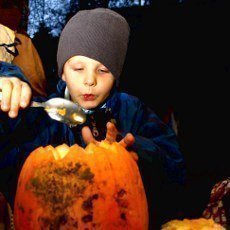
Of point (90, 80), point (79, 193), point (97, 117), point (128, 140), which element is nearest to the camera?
point (79, 193)

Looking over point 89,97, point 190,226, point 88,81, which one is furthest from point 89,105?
point 190,226

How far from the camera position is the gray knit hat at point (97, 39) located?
77.5 inches

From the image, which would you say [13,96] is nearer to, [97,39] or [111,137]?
[111,137]

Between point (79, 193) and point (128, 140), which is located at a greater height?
point (128, 140)

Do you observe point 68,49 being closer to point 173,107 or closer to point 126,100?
point 126,100

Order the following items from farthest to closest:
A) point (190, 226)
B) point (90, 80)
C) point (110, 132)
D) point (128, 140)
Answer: point (90, 80)
point (190, 226)
point (110, 132)
point (128, 140)

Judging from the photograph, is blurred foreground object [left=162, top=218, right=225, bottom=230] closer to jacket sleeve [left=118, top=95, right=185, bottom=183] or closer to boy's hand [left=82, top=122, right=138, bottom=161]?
jacket sleeve [left=118, top=95, right=185, bottom=183]

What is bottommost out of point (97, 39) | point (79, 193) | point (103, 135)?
point (103, 135)

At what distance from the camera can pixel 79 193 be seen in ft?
3.24

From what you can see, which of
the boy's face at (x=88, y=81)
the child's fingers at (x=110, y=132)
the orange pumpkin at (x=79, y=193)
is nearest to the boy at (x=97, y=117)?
the boy's face at (x=88, y=81)

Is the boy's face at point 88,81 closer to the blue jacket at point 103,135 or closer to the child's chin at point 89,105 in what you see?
the child's chin at point 89,105

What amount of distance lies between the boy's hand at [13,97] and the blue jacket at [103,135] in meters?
0.31

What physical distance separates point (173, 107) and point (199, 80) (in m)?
0.61

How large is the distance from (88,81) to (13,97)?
60 centimetres
